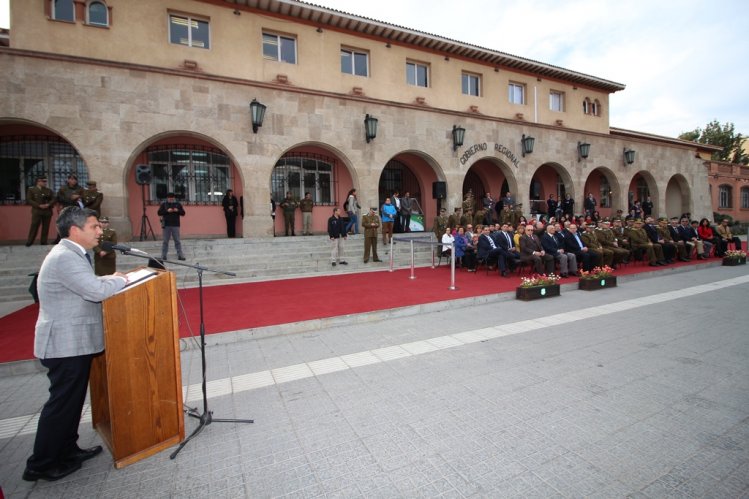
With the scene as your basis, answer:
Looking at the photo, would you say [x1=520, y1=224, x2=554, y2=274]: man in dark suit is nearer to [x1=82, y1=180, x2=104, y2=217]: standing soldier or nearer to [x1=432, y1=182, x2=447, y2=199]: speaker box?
[x1=432, y1=182, x2=447, y2=199]: speaker box

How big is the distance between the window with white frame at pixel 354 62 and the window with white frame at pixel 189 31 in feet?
16.9

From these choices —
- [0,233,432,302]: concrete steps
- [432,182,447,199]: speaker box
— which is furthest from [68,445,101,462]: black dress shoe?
[432,182,447,199]: speaker box

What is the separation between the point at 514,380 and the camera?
376 centimetres

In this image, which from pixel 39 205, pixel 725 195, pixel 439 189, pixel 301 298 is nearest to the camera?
pixel 301 298

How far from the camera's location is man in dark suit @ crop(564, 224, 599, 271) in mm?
10922

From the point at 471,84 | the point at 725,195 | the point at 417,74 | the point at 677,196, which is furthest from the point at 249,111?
the point at 725,195

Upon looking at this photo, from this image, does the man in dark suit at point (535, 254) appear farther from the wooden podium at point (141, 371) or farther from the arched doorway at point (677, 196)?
the arched doorway at point (677, 196)

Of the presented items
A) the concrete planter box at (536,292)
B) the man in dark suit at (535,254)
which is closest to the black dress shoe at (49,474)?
the concrete planter box at (536,292)

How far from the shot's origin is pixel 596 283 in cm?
877

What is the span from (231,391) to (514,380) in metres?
2.92

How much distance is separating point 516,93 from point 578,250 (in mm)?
11927

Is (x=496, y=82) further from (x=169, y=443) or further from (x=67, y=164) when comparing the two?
(x=169, y=443)

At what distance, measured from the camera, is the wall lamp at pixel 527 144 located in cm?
1783

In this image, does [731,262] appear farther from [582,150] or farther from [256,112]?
[256,112]
